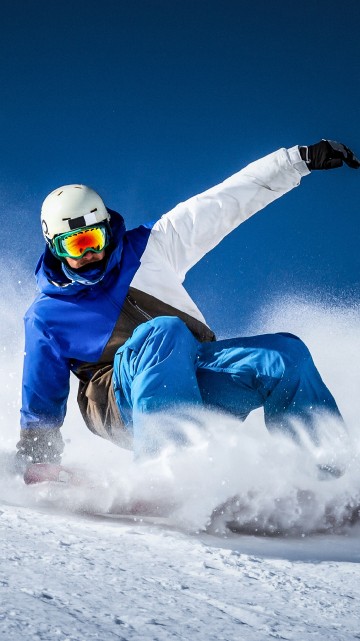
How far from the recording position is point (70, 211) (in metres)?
3.85

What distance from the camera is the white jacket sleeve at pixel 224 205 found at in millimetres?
3971

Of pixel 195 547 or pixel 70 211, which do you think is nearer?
pixel 195 547

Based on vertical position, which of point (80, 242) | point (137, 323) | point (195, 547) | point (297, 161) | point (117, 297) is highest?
point (297, 161)

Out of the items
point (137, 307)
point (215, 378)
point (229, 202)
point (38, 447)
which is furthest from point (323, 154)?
point (38, 447)

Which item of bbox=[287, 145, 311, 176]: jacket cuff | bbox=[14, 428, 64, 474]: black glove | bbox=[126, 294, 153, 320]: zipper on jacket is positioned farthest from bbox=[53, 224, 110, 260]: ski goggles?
bbox=[287, 145, 311, 176]: jacket cuff

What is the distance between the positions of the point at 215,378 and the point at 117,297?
74 cm

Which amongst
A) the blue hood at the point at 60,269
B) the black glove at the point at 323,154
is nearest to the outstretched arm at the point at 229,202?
the black glove at the point at 323,154

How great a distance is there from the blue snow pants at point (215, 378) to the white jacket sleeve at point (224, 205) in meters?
0.72

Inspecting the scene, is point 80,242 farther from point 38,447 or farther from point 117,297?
point 38,447

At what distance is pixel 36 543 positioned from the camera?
223 centimetres

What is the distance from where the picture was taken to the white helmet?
12.5ft

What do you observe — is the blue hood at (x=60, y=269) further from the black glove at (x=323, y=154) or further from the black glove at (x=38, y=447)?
the black glove at (x=323, y=154)

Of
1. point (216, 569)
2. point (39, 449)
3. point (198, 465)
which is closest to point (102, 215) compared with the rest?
point (39, 449)

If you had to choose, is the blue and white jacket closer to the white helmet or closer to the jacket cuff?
the jacket cuff
